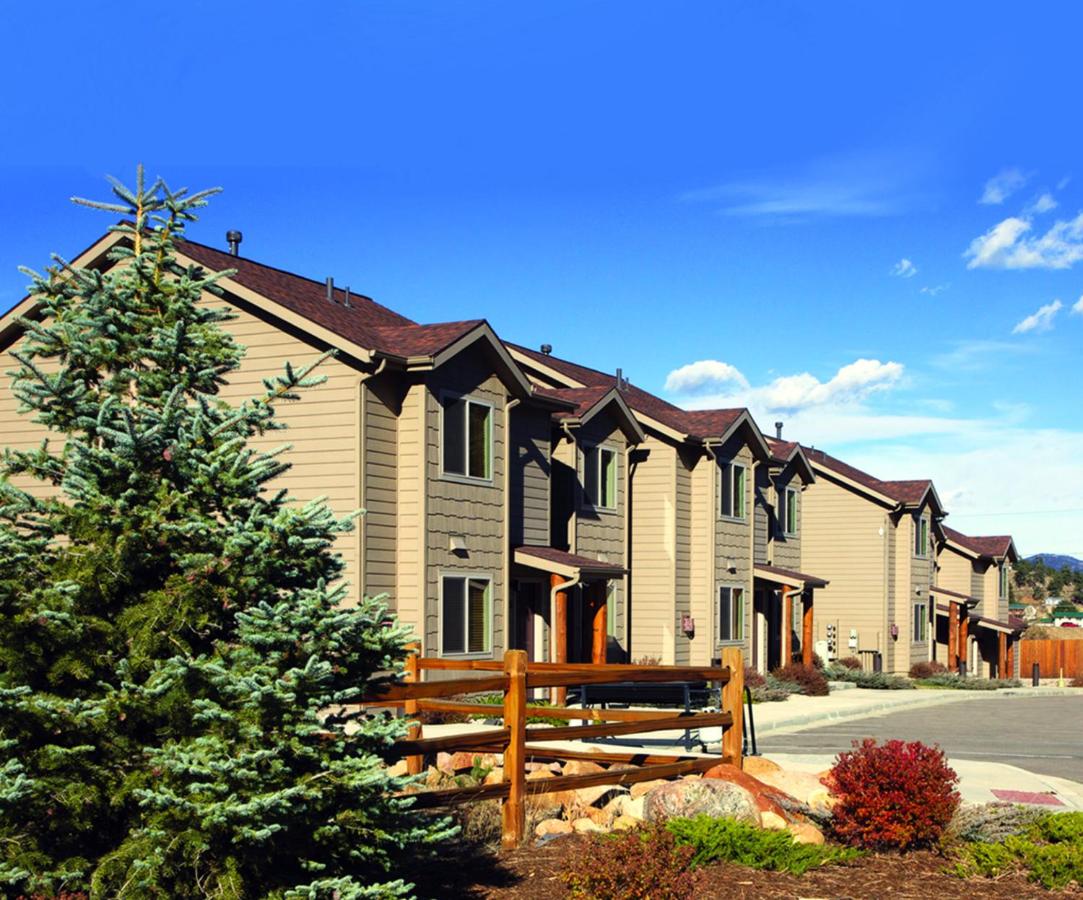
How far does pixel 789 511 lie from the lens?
135 ft

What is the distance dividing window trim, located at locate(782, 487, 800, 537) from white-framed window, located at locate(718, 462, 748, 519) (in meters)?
5.56

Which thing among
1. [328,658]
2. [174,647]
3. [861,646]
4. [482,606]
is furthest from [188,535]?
[861,646]

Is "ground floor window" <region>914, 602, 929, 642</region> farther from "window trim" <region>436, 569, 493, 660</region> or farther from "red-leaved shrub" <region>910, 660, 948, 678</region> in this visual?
"window trim" <region>436, 569, 493, 660</region>

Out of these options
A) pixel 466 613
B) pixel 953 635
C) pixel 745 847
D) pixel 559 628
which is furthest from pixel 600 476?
pixel 953 635

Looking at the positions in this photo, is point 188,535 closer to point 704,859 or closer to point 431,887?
point 431,887

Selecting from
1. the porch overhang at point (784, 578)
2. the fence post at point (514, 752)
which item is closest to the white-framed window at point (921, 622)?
the porch overhang at point (784, 578)

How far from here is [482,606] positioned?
23.6 metres

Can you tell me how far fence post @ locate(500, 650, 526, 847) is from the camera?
32.5 feet

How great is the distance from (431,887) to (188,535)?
2.97 meters

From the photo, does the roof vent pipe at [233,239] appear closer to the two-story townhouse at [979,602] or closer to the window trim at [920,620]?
the window trim at [920,620]

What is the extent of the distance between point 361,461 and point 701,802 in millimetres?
11797

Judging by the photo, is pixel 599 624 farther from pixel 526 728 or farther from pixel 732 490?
pixel 526 728

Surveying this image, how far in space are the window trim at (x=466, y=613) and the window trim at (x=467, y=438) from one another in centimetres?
163

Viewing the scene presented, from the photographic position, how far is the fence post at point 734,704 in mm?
12414
